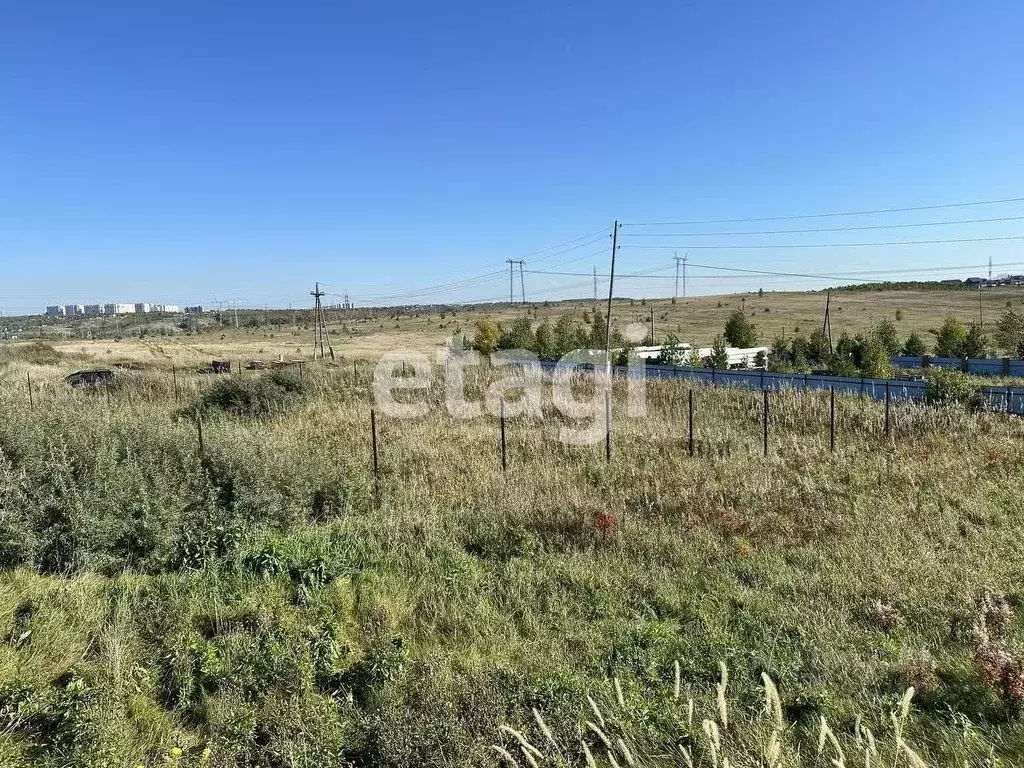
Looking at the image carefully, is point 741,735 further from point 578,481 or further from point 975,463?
point 975,463

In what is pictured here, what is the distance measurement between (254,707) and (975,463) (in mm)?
10061

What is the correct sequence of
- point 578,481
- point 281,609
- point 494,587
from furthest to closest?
point 578,481
point 494,587
point 281,609

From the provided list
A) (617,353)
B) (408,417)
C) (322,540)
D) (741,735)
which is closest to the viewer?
(741,735)

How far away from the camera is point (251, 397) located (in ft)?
47.8

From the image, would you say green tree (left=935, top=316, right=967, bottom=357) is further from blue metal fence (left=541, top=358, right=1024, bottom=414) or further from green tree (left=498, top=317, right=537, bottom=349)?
green tree (left=498, top=317, right=537, bottom=349)

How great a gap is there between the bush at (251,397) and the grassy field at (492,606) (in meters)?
5.13

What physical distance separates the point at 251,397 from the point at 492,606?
1170 centimetres

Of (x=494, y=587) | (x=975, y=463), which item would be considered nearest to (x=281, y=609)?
(x=494, y=587)

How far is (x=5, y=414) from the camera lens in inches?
270

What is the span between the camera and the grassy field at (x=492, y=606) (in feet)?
10.3

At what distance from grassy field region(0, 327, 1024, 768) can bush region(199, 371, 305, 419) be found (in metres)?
5.13

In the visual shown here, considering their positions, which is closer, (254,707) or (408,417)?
(254,707)

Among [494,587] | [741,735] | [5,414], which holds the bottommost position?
[494,587]

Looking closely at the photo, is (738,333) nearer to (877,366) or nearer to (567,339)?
(567,339)
